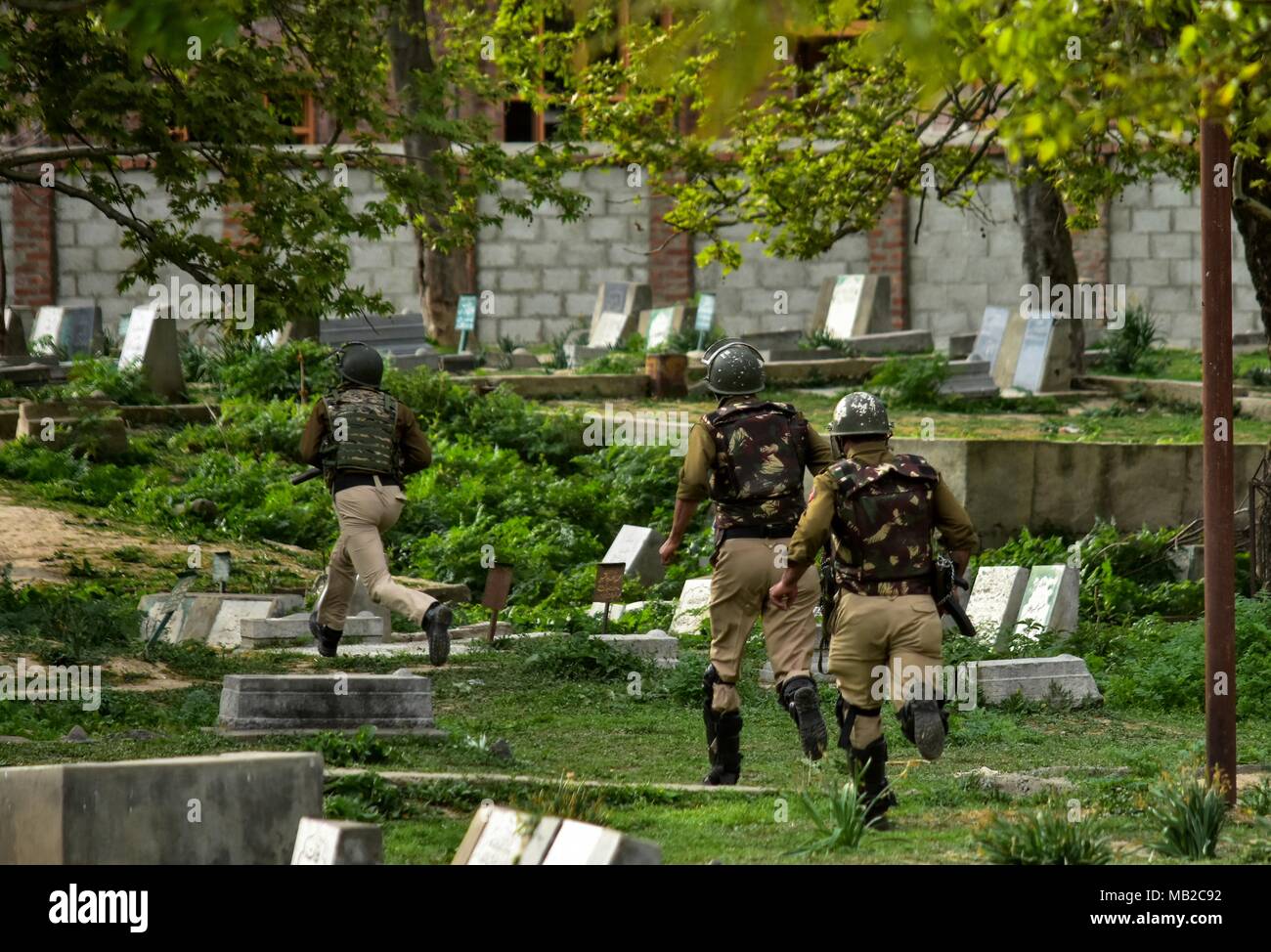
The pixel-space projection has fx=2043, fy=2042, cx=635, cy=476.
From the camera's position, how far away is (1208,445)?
8.53 m

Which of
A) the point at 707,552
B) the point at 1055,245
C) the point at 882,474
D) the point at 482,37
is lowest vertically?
the point at 707,552

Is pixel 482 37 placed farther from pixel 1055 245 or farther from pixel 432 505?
pixel 432 505

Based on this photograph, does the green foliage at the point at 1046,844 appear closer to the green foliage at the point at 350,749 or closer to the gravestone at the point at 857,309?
the green foliage at the point at 350,749

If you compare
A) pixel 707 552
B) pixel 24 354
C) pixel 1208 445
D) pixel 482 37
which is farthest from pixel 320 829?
pixel 482 37

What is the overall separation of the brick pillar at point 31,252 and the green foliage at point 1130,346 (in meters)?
17.5

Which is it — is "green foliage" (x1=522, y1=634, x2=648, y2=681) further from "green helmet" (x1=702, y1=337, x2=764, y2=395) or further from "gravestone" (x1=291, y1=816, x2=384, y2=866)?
"gravestone" (x1=291, y1=816, x2=384, y2=866)

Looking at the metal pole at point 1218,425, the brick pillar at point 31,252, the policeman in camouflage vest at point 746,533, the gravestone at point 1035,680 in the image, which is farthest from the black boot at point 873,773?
the brick pillar at point 31,252

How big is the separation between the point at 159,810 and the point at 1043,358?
18.8m

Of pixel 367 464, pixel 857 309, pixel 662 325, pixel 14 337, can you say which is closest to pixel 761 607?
pixel 367 464

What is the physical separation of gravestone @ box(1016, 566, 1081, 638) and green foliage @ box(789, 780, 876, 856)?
6.57m

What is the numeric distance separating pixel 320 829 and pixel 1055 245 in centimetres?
2100

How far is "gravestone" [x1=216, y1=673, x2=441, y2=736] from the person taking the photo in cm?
994

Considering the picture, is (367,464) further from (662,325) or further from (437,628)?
(662,325)

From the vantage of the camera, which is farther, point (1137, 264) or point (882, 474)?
point (1137, 264)
